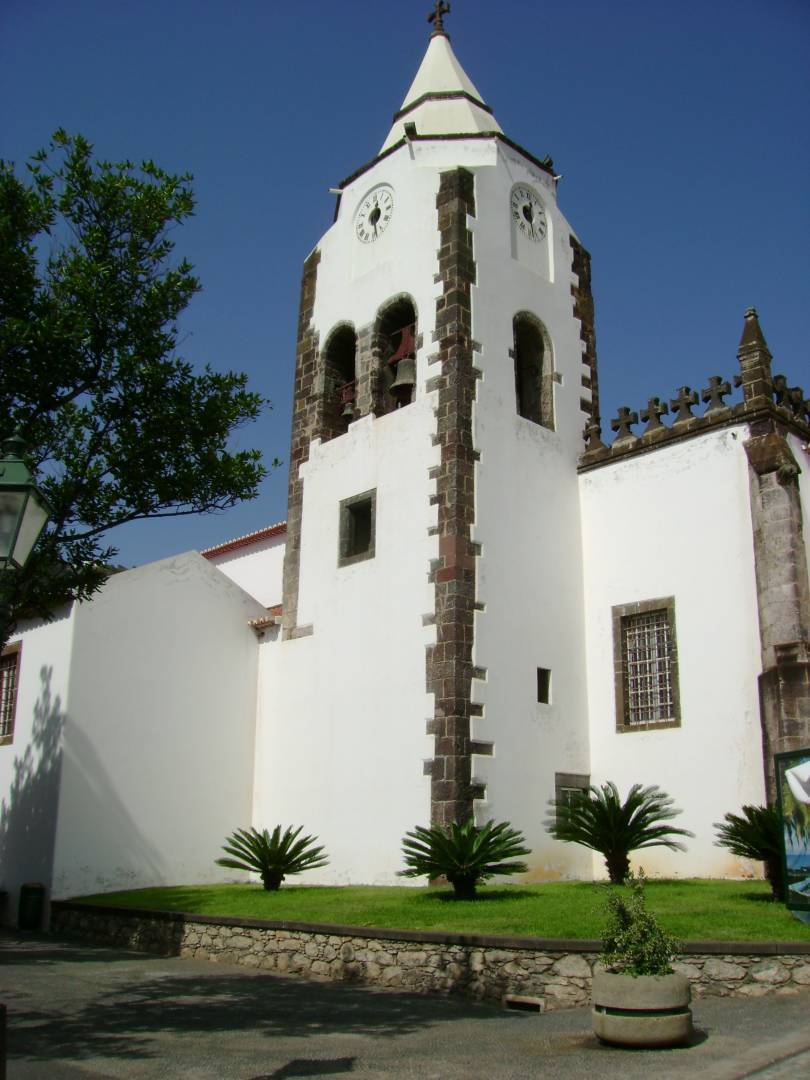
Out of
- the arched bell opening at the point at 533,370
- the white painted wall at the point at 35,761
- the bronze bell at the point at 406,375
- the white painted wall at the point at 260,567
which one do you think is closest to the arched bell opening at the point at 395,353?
the bronze bell at the point at 406,375

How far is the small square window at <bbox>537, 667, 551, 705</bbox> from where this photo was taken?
17219 millimetres

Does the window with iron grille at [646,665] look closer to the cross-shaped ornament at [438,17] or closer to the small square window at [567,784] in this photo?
the small square window at [567,784]

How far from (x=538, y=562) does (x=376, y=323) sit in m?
5.59

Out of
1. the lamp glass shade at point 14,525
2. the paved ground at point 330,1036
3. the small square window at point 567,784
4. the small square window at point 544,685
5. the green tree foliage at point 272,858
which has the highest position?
the small square window at point 544,685

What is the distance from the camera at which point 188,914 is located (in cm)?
1352

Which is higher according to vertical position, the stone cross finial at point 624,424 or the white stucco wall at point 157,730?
the stone cross finial at point 624,424

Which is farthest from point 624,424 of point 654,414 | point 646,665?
point 646,665

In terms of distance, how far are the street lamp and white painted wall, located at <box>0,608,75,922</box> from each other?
11.2m

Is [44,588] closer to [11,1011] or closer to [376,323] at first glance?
[11,1011]

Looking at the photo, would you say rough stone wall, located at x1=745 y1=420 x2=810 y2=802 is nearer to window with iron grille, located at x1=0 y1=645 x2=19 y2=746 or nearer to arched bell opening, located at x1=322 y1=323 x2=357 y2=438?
arched bell opening, located at x1=322 y1=323 x2=357 y2=438

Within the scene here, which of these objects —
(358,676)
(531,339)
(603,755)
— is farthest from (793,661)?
(531,339)

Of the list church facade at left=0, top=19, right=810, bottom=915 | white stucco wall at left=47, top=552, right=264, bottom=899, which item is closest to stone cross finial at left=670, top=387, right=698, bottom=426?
church facade at left=0, top=19, right=810, bottom=915

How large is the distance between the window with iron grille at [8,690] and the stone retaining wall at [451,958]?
6208 mm

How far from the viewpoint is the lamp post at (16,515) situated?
6.25 meters
